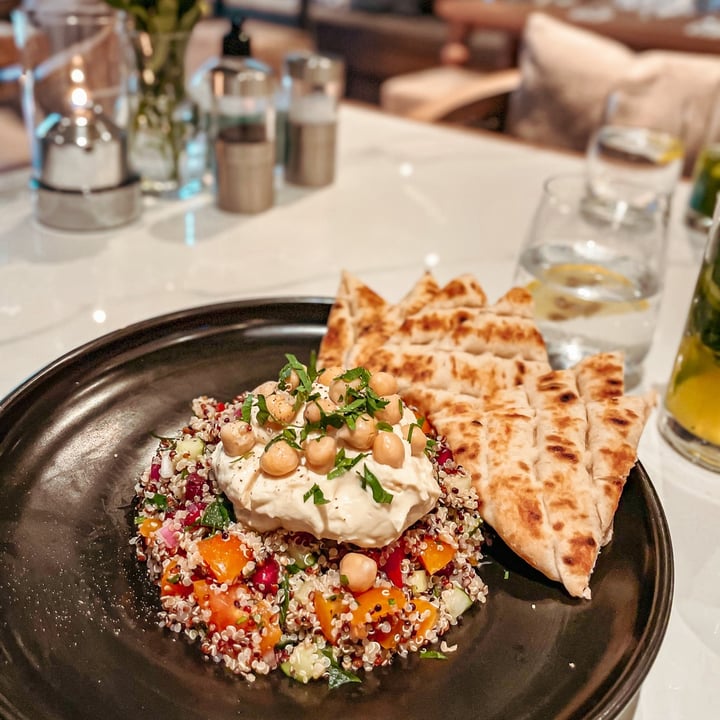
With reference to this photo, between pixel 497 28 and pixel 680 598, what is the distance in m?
5.52

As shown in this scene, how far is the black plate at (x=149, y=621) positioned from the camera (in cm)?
80

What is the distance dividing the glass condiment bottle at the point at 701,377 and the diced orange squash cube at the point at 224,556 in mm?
808

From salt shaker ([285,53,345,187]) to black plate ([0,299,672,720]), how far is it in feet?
4.29

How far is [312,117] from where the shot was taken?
227 centimetres

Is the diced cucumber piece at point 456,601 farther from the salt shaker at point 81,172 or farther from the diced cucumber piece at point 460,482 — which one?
the salt shaker at point 81,172

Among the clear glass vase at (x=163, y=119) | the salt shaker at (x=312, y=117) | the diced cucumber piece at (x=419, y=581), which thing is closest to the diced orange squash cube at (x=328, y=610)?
the diced cucumber piece at (x=419, y=581)

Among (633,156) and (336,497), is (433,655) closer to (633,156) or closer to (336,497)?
(336,497)

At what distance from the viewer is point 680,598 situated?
3.43ft

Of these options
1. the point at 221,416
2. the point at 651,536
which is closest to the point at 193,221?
the point at 221,416

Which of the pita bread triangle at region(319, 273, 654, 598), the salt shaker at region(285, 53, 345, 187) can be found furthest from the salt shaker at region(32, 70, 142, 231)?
the pita bread triangle at region(319, 273, 654, 598)

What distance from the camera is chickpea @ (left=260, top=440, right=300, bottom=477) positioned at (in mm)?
916

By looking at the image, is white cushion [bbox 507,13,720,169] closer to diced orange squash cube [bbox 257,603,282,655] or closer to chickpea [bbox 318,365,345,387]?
chickpea [bbox 318,365,345,387]

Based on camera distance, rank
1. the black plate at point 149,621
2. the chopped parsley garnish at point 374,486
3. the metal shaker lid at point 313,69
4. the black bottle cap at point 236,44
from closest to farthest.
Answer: the black plate at point 149,621 → the chopped parsley garnish at point 374,486 → the black bottle cap at point 236,44 → the metal shaker lid at point 313,69

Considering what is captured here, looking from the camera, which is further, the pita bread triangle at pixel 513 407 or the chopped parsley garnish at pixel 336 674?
the pita bread triangle at pixel 513 407
